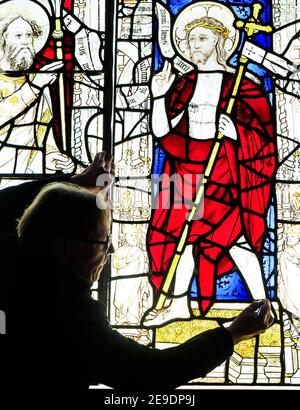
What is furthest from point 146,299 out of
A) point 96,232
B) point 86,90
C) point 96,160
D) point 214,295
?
point 96,232

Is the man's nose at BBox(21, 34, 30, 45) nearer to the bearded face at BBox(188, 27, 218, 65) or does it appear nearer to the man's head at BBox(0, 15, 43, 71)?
the man's head at BBox(0, 15, 43, 71)

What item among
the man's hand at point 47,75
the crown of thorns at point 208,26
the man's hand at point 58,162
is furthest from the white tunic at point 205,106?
the man's hand at point 47,75

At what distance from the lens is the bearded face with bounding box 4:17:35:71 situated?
417cm

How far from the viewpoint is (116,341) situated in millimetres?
1601

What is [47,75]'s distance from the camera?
13.6 feet

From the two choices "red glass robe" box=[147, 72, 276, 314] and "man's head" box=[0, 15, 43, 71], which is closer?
"red glass robe" box=[147, 72, 276, 314]

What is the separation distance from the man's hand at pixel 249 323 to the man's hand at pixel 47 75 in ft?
8.63

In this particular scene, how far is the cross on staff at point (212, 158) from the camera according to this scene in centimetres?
377

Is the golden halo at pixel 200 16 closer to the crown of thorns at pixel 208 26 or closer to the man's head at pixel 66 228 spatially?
the crown of thorns at pixel 208 26

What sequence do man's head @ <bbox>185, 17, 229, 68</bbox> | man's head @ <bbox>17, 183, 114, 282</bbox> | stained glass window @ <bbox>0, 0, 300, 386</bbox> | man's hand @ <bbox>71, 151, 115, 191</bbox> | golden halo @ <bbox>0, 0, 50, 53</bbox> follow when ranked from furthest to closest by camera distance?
golden halo @ <bbox>0, 0, 50, 53</bbox>
man's head @ <bbox>185, 17, 229, 68</bbox>
stained glass window @ <bbox>0, 0, 300, 386</bbox>
man's hand @ <bbox>71, 151, 115, 191</bbox>
man's head @ <bbox>17, 183, 114, 282</bbox>

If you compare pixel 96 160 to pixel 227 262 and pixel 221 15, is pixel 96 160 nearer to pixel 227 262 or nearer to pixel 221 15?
pixel 227 262

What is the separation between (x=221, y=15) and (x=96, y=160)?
6.96ft

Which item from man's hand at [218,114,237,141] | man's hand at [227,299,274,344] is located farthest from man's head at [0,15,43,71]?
man's hand at [227,299,274,344]

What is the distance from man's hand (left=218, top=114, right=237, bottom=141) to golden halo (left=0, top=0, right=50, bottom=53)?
1142 millimetres
